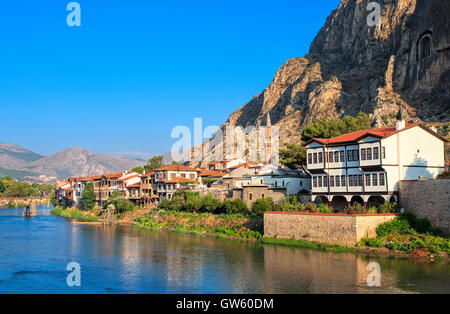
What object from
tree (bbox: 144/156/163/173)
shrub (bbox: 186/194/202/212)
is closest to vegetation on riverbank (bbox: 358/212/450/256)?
shrub (bbox: 186/194/202/212)

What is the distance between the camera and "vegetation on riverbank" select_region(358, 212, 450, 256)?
3259 centimetres

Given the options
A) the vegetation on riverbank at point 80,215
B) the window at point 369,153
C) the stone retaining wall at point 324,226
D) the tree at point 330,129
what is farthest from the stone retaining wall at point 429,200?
the vegetation on riverbank at point 80,215

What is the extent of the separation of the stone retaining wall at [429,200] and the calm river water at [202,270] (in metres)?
5.30

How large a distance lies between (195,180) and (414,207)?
43.5m

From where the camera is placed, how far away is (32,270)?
32.5 metres

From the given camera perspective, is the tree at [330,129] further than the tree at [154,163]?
No

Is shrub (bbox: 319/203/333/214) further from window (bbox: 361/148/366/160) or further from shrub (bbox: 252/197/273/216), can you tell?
shrub (bbox: 252/197/273/216)

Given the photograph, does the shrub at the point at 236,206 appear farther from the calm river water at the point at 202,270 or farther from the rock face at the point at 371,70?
the rock face at the point at 371,70

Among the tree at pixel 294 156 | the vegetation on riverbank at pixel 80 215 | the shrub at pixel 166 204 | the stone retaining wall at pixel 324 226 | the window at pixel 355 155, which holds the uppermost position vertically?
the tree at pixel 294 156

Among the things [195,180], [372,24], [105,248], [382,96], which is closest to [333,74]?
[372,24]

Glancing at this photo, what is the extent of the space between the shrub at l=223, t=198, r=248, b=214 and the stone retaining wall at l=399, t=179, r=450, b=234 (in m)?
19.7

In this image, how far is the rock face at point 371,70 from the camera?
3629 inches

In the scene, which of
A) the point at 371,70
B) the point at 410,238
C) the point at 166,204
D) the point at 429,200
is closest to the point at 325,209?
the point at 410,238

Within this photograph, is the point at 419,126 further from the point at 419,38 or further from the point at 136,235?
the point at 419,38
